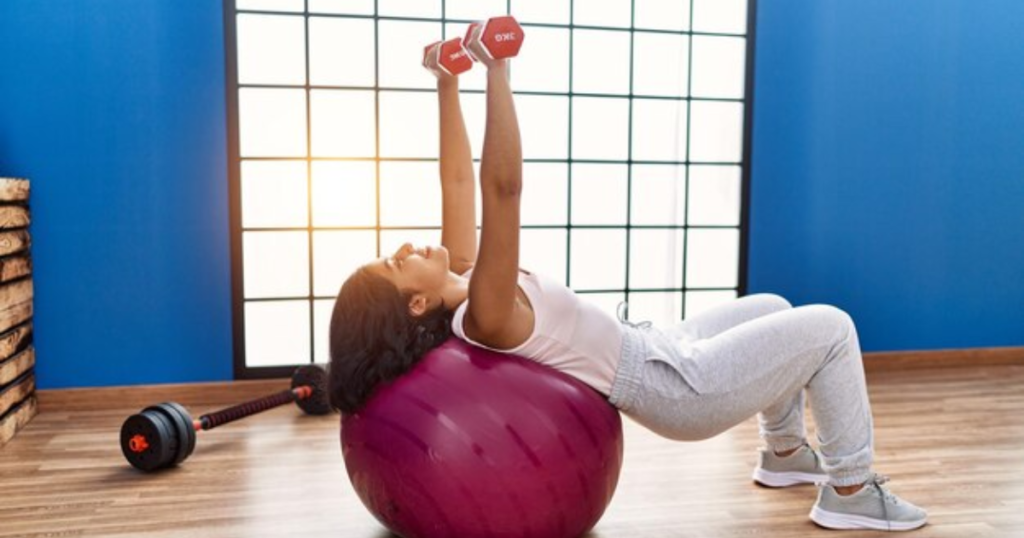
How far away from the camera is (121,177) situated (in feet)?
9.57

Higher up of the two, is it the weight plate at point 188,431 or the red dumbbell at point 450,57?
the red dumbbell at point 450,57

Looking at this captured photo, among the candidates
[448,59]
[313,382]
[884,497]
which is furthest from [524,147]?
[884,497]

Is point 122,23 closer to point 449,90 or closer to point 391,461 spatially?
point 449,90

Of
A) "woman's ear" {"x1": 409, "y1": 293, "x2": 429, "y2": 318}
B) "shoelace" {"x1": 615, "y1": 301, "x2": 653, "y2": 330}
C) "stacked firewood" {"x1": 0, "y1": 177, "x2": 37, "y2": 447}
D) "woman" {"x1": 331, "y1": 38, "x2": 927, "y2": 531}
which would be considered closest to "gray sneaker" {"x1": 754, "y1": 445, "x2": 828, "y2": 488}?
"woman" {"x1": 331, "y1": 38, "x2": 927, "y2": 531}

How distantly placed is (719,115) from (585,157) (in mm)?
553

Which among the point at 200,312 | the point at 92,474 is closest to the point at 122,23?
the point at 200,312

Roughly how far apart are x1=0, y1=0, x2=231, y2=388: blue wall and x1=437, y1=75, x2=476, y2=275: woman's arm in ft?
4.37

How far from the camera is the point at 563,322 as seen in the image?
5.41 ft

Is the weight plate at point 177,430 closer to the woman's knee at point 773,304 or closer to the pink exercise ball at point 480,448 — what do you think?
the pink exercise ball at point 480,448

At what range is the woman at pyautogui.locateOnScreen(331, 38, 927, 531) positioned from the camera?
1481 millimetres

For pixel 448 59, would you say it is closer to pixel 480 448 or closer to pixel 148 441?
pixel 480 448

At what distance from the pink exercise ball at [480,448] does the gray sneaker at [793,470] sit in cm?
67

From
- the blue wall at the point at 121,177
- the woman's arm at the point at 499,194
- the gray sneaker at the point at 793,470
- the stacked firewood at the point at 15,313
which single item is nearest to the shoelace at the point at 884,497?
the gray sneaker at the point at 793,470

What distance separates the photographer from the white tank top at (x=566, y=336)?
163cm
